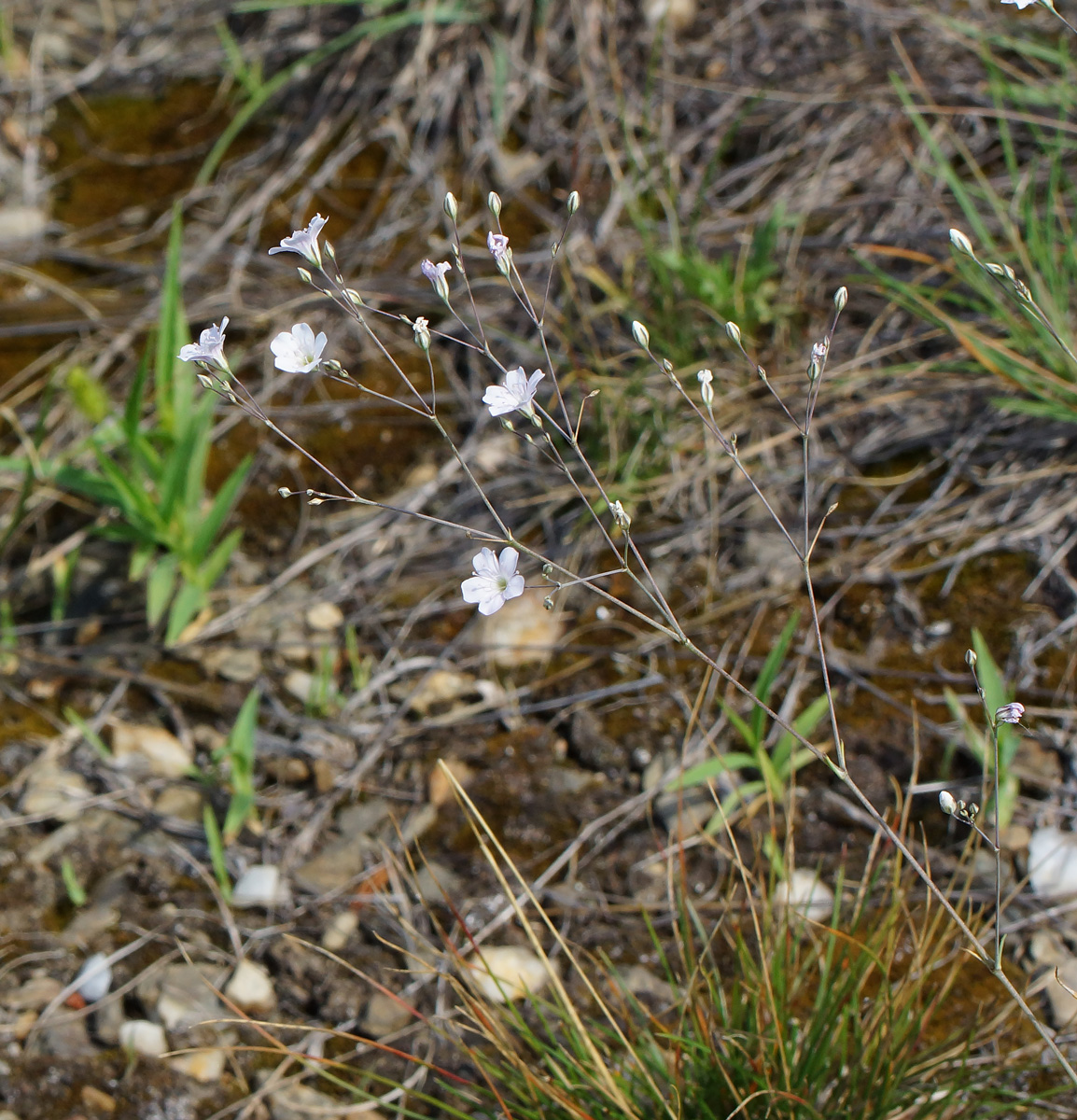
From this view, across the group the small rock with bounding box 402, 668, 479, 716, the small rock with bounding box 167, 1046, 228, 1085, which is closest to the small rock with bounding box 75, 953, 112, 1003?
the small rock with bounding box 167, 1046, 228, 1085

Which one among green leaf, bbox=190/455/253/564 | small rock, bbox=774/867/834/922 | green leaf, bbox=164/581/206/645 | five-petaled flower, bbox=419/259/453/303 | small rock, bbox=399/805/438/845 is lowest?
small rock, bbox=399/805/438/845

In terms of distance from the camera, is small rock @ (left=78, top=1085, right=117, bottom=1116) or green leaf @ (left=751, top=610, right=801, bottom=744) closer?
small rock @ (left=78, top=1085, right=117, bottom=1116)

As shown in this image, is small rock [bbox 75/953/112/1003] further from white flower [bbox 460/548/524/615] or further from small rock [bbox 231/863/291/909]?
white flower [bbox 460/548/524/615]

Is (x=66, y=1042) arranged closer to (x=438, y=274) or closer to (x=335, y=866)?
(x=335, y=866)

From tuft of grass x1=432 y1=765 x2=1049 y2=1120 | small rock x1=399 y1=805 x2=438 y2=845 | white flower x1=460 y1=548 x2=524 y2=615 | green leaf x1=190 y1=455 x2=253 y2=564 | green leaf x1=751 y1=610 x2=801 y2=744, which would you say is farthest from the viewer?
green leaf x1=190 y1=455 x2=253 y2=564

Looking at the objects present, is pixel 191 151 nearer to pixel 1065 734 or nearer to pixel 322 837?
pixel 322 837

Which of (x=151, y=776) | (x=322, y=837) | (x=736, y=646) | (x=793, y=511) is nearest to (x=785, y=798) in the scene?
(x=736, y=646)
